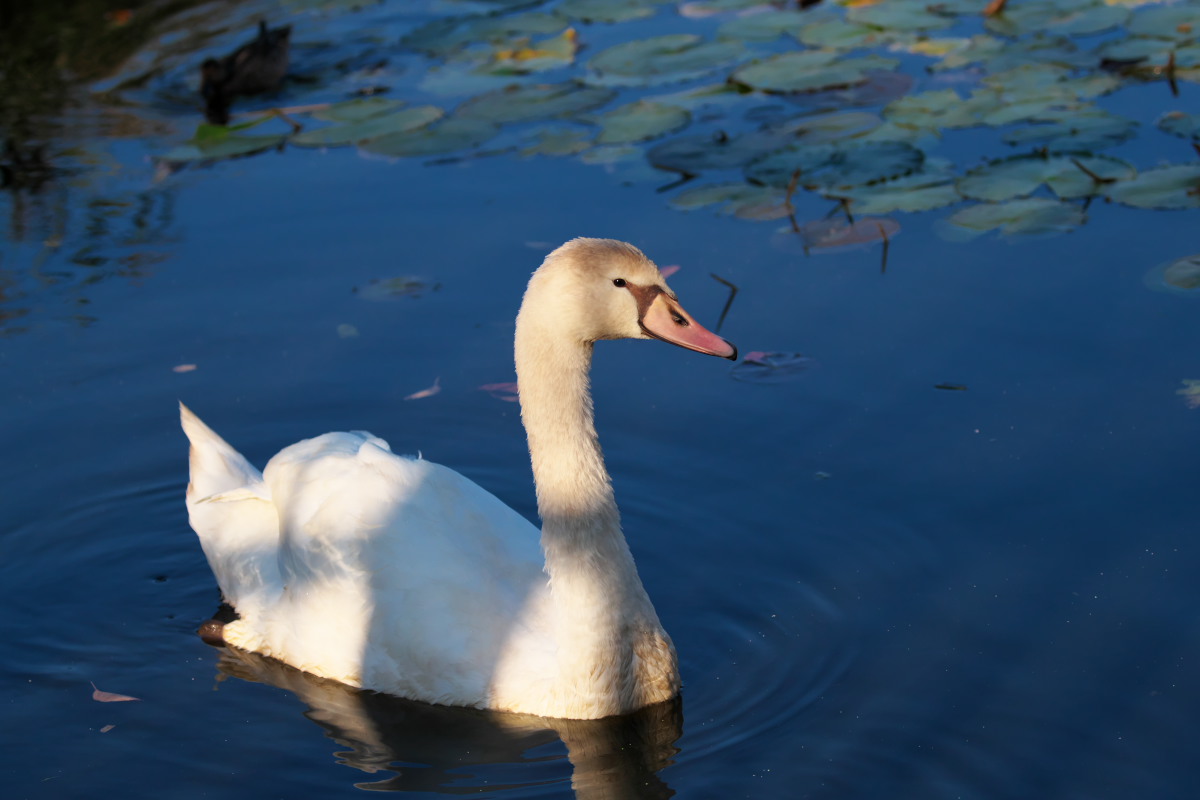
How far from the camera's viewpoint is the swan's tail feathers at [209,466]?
19.5 ft

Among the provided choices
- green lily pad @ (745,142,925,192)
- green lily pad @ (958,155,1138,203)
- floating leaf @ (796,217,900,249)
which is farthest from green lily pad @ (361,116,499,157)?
green lily pad @ (958,155,1138,203)

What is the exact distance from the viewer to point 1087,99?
29.3ft

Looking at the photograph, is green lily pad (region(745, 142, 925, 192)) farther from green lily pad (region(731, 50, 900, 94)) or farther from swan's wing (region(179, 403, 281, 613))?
swan's wing (region(179, 403, 281, 613))

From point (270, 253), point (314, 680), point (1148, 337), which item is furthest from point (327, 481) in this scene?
point (1148, 337)

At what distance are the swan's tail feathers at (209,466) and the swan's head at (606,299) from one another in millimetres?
1865

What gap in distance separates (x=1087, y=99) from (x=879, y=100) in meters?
1.31

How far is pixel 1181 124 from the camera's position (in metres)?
8.45

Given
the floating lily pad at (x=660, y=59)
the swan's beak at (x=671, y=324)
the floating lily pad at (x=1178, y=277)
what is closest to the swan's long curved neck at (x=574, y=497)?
the swan's beak at (x=671, y=324)

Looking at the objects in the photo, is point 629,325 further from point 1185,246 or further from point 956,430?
point 1185,246

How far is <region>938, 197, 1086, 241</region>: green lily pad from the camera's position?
7.59 meters

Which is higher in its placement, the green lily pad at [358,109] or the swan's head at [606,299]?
the swan's head at [606,299]

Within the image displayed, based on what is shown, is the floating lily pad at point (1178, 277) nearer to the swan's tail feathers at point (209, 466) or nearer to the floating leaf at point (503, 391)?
the floating leaf at point (503, 391)

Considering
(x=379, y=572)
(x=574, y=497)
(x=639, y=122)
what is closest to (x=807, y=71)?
(x=639, y=122)

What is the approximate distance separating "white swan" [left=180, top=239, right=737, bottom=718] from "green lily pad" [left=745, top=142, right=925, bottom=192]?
371 cm
